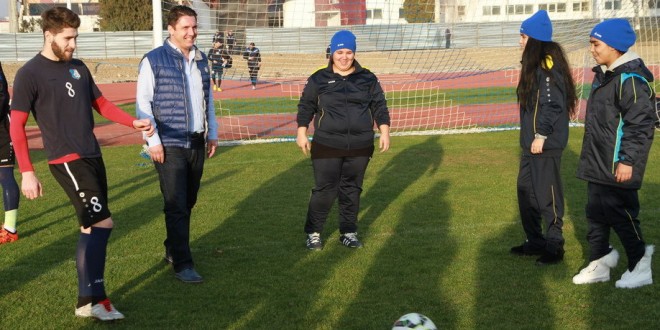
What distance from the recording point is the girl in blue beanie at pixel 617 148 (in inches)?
205

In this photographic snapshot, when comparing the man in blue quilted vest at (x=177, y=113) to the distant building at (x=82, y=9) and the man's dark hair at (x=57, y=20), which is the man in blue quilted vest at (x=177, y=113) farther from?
the distant building at (x=82, y=9)

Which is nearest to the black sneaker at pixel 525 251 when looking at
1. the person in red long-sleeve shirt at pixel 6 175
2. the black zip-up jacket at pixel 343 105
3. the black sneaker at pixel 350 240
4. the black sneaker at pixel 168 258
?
the black sneaker at pixel 350 240

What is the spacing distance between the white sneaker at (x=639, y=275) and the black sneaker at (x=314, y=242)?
8.09 ft

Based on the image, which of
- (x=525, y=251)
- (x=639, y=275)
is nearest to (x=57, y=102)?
(x=525, y=251)

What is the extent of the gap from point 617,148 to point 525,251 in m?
1.39

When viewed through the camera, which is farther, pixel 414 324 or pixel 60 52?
pixel 60 52

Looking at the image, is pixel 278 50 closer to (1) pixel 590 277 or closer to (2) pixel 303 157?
(2) pixel 303 157

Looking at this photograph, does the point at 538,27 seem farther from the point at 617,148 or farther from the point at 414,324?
the point at 414,324

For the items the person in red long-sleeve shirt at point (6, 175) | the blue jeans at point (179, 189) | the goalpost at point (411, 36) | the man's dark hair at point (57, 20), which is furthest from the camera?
the goalpost at point (411, 36)

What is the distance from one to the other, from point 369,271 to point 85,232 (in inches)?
86.1

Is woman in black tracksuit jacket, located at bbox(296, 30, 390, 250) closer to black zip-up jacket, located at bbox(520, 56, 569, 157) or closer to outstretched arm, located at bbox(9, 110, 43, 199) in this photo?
black zip-up jacket, located at bbox(520, 56, 569, 157)

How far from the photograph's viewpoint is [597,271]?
559 cm

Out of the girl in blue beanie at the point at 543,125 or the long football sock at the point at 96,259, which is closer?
the long football sock at the point at 96,259

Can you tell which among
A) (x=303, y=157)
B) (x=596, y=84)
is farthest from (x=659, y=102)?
(x=596, y=84)
